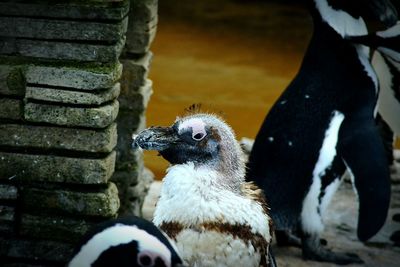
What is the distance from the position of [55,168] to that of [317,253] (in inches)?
55.2

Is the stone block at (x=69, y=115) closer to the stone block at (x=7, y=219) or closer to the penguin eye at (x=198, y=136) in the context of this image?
the stone block at (x=7, y=219)

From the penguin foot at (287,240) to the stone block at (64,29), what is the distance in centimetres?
153

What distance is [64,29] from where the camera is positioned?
12.3 ft

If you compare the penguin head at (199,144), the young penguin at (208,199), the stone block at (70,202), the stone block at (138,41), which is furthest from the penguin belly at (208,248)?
the stone block at (138,41)

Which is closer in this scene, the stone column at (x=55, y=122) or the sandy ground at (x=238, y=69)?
the stone column at (x=55, y=122)

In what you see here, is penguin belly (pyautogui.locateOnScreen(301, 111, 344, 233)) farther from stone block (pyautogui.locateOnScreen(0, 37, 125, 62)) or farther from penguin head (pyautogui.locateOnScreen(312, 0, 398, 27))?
stone block (pyautogui.locateOnScreen(0, 37, 125, 62))

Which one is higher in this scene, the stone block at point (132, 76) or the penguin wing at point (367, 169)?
the stone block at point (132, 76)

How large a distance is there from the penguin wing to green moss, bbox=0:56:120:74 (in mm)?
1262

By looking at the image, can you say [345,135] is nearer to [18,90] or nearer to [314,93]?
[314,93]

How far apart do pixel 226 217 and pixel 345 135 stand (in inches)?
67.2

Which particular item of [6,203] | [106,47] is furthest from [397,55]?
[6,203]

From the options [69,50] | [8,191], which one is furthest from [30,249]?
[69,50]

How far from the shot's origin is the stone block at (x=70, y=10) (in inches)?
147

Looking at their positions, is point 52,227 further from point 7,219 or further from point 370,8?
point 370,8
